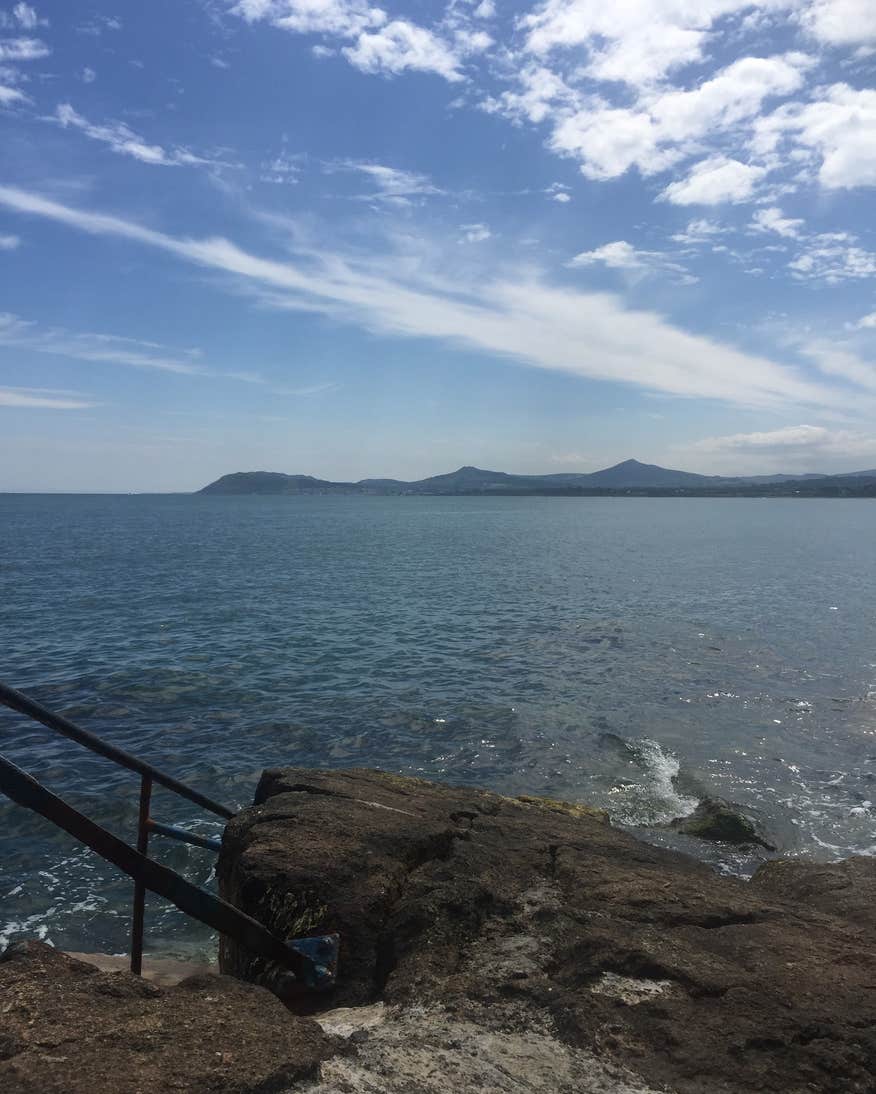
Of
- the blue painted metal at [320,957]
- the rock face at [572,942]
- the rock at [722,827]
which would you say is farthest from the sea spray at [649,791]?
the blue painted metal at [320,957]

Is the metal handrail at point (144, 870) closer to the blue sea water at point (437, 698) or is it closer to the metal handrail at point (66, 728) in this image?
the metal handrail at point (66, 728)

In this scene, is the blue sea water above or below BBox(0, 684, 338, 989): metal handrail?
below

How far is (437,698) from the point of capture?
23.8 meters

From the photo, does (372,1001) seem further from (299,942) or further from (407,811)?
(407,811)

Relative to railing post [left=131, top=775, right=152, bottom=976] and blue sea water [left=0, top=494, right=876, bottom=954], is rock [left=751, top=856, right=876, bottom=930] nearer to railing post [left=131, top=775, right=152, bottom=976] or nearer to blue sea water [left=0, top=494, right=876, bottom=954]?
blue sea water [left=0, top=494, right=876, bottom=954]

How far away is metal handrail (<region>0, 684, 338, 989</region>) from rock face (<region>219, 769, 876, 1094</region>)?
28 centimetres

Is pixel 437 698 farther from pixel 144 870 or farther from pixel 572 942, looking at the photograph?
pixel 144 870

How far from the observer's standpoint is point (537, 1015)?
231 inches

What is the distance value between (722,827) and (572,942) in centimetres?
948

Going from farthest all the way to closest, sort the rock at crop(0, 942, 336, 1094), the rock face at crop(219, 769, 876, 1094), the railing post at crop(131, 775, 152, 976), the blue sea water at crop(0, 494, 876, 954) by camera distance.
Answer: the blue sea water at crop(0, 494, 876, 954)
the railing post at crop(131, 775, 152, 976)
the rock face at crop(219, 769, 876, 1094)
the rock at crop(0, 942, 336, 1094)

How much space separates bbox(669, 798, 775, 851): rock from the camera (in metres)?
14.7

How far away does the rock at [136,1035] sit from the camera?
4531 mm

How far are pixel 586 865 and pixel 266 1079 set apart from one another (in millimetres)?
4979

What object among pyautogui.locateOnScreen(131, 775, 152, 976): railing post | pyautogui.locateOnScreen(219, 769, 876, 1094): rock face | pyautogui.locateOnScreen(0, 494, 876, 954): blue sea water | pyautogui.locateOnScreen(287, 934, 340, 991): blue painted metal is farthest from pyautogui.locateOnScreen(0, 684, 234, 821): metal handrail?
pyautogui.locateOnScreen(0, 494, 876, 954): blue sea water
